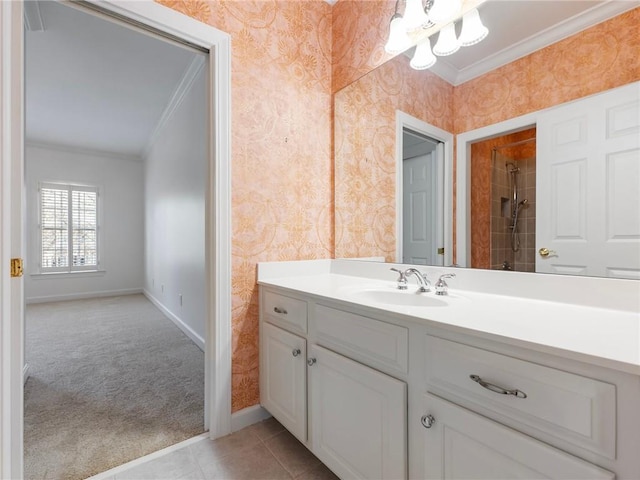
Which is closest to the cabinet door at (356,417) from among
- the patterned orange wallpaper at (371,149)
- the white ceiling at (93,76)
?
the patterned orange wallpaper at (371,149)

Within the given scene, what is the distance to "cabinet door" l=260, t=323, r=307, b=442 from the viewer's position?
1331 millimetres

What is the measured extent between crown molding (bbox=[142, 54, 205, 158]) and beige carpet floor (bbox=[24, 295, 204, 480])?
2.32 metres

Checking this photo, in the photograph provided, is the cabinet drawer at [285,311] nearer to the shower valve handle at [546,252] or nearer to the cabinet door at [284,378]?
the cabinet door at [284,378]

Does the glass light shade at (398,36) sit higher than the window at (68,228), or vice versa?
the glass light shade at (398,36)

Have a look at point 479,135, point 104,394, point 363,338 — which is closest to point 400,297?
point 363,338

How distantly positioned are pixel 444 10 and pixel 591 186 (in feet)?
3.32

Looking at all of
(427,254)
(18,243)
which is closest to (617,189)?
(427,254)

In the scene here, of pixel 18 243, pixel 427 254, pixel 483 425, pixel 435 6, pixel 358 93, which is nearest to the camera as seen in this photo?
pixel 483 425

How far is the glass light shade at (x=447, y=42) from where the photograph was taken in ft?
4.48

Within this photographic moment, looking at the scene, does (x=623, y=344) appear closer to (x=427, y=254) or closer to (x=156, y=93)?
(x=427, y=254)

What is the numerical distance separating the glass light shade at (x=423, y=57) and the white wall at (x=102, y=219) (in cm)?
569

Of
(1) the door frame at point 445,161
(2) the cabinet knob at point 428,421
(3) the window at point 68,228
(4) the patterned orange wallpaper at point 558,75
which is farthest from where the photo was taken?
(3) the window at point 68,228

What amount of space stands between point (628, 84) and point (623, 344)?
82 centimetres

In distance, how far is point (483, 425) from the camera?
0.73 meters
